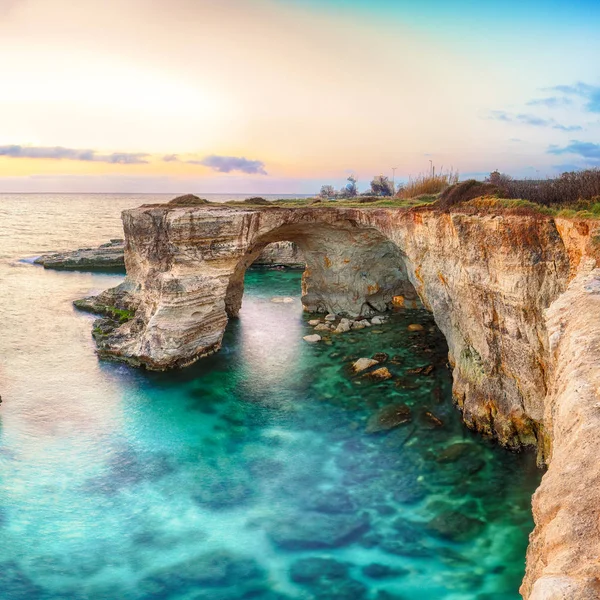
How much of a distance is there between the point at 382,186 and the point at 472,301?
53547mm

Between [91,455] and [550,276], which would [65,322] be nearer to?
[91,455]

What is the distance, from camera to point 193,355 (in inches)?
955

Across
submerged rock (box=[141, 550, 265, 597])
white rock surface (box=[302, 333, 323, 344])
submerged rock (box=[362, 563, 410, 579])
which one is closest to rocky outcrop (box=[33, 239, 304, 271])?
white rock surface (box=[302, 333, 323, 344])

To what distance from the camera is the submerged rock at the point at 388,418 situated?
17969 mm

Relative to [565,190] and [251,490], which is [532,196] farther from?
[251,490]

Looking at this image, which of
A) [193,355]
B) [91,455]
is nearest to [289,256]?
[193,355]

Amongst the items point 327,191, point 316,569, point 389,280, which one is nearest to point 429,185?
point 389,280

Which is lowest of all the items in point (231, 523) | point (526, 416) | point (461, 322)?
point (231, 523)

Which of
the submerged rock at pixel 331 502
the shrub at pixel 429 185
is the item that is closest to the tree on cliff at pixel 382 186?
the shrub at pixel 429 185

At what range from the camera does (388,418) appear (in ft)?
60.2

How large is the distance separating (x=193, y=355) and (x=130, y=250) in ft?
27.6

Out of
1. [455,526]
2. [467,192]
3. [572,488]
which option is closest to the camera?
[572,488]

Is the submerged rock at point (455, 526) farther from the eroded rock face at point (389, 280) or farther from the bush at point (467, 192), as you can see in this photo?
the bush at point (467, 192)

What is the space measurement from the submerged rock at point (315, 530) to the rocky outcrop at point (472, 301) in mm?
5252
